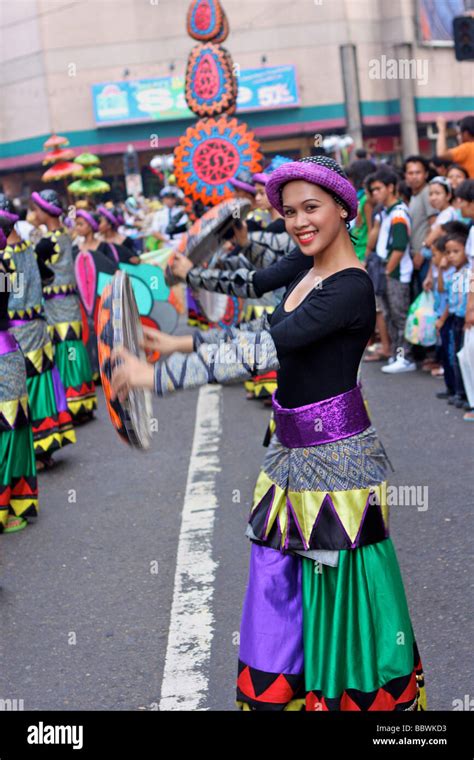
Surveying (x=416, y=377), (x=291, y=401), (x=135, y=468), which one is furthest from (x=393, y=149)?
(x=291, y=401)

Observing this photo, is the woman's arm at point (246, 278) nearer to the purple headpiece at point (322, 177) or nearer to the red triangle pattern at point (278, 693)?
the purple headpiece at point (322, 177)

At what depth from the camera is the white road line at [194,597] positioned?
4191 millimetres

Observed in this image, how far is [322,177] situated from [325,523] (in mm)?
999

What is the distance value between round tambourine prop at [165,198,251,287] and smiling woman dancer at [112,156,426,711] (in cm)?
137

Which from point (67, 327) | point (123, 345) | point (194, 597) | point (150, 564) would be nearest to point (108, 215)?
point (67, 327)

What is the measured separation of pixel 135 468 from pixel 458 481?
7.86 feet

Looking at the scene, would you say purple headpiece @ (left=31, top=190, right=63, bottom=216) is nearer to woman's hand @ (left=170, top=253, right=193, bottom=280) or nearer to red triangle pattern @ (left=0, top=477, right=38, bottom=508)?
red triangle pattern @ (left=0, top=477, right=38, bottom=508)

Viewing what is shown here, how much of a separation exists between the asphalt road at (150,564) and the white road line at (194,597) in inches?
1.6

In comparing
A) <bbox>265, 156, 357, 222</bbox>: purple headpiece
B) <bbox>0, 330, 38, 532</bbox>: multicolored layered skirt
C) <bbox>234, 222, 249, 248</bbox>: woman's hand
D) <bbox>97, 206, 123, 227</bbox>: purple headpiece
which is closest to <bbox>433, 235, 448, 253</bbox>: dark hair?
<bbox>97, 206, 123, 227</bbox>: purple headpiece

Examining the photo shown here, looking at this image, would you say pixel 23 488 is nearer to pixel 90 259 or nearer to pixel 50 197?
pixel 50 197

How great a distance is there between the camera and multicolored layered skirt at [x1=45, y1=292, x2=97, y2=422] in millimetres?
9383

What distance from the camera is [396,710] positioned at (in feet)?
10.6

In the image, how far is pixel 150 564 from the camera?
5.68m

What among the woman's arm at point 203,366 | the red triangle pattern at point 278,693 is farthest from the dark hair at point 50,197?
the red triangle pattern at point 278,693
